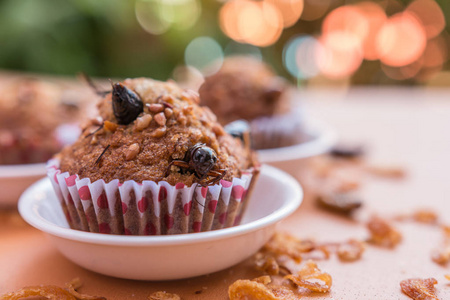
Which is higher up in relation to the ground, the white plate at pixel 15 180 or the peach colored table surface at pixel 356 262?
the white plate at pixel 15 180

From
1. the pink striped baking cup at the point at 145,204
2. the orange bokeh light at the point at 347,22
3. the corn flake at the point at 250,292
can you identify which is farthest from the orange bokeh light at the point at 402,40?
the corn flake at the point at 250,292

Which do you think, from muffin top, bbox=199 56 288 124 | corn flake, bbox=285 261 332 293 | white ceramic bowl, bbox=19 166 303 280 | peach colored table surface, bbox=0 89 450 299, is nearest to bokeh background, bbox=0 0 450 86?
muffin top, bbox=199 56 288 124

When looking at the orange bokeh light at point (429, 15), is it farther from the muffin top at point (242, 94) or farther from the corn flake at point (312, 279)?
the corn flake at point (312, 279)

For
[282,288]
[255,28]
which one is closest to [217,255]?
[282,288]

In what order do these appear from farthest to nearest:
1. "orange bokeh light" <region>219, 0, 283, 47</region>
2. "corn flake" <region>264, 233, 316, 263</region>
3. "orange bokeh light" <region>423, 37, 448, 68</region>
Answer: "orange bokeh light" <region>219, 0, 283, 47</region> < "orange bokeh light" <region>423, 37, 448, 68</region> < "corn flake" <region>264, 233, 316, 263</region>

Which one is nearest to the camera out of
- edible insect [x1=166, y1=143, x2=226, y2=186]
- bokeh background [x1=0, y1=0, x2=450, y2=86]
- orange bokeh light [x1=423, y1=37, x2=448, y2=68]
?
edible insect [x1=166, y1=143, x2=226, y2=186]

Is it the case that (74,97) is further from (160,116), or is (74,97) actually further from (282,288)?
(282,288)

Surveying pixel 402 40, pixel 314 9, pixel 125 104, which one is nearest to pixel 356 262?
pixel 125 104

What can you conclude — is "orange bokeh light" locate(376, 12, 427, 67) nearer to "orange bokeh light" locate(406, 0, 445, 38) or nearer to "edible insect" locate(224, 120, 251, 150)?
"orange bokeh light" locate(406, 0, 445, 38)
